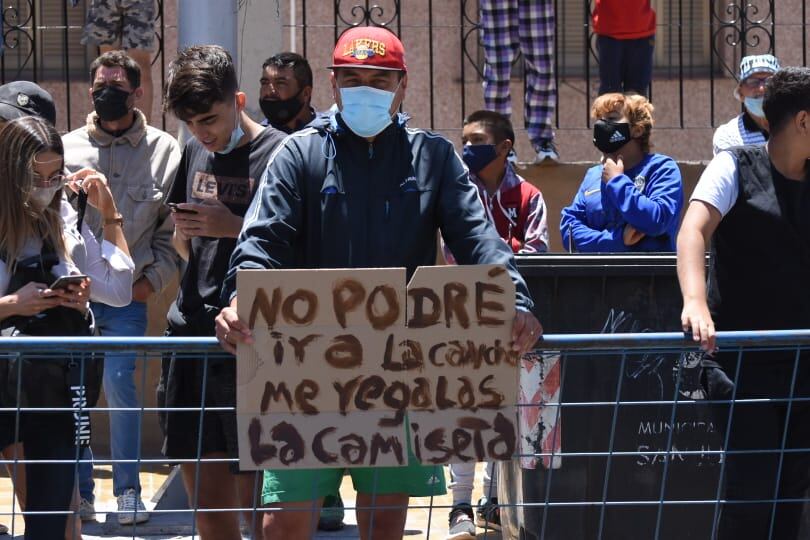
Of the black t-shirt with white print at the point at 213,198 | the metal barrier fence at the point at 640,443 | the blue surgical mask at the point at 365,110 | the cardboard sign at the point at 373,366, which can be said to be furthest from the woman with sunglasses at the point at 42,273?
the blue surgical mask at the point at 365,110

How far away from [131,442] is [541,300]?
2.15 metres

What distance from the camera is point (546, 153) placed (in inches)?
311

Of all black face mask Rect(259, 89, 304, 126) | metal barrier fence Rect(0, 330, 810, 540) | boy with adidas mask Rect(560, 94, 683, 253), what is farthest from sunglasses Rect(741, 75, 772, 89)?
metal barrier fence Rect(0, 330, 810, 540)

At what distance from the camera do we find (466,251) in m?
3.75

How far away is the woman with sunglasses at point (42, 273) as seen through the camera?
3926 millimetres

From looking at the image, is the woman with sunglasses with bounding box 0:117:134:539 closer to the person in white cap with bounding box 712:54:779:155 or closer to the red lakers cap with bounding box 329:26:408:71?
the red lakers cap with bounding box 329:26:408:71

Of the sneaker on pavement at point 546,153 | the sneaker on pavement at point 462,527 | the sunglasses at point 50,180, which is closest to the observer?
the sunglasses at point 50,180

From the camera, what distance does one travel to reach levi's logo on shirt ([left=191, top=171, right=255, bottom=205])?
4363 millimetres

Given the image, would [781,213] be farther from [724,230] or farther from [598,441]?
[598,441]

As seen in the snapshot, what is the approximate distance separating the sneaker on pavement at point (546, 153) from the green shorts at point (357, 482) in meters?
4.34

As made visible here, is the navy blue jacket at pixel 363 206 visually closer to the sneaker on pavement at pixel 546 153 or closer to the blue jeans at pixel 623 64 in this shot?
the sneaker on pavement at pixel 546 153

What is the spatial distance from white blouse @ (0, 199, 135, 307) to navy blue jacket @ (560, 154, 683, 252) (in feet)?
6.85

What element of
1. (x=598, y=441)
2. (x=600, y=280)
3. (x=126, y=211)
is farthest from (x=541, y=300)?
(x=126, y=211)

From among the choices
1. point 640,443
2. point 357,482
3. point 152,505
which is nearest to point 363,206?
point 357,482
